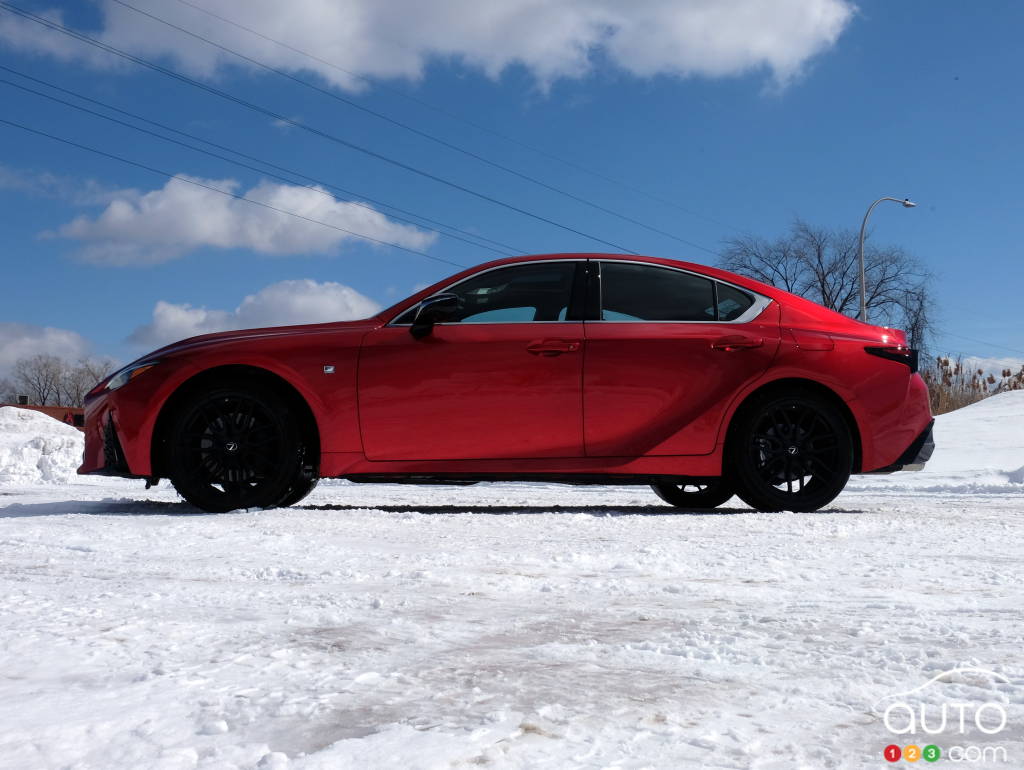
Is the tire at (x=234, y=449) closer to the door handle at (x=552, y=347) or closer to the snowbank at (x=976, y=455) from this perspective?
the door handle at (x=552, y=347)

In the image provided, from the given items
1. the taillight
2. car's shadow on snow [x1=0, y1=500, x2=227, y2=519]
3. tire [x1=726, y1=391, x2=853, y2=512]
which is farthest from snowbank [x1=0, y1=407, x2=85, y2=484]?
the taillight

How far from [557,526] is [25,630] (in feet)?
10.0

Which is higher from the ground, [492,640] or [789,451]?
[789,451]

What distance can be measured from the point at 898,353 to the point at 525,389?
2377 millimetres

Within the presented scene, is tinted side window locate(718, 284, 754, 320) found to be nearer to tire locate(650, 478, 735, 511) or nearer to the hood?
tire locate(650, 478, 735, 511)

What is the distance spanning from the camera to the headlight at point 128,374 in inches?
239

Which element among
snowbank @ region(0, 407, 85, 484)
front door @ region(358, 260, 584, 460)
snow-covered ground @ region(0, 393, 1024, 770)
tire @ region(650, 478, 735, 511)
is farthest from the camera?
snowbank @ region(0, 407, 85, 484)

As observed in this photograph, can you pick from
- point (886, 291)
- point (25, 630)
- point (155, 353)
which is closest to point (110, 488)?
point (155, 353)

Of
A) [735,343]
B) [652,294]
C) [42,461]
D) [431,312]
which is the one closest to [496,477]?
[431,312]

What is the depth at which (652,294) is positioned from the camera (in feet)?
20.5

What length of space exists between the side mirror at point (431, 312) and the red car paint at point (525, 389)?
51mm

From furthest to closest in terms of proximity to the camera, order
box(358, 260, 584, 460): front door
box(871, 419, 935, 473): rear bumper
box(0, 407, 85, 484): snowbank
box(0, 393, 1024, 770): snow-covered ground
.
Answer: box(0, 407, 85, 484): snowbank, box(871, 419, 935, 473): rear bumper, box(358, 260, 584, 460): front door, box(0, 393, 1024, 770): snow-covered ground

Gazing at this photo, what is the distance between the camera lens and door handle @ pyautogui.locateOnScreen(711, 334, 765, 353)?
19.7 ft

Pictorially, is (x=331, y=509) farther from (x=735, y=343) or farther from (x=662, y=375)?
(x=735, y=343)
